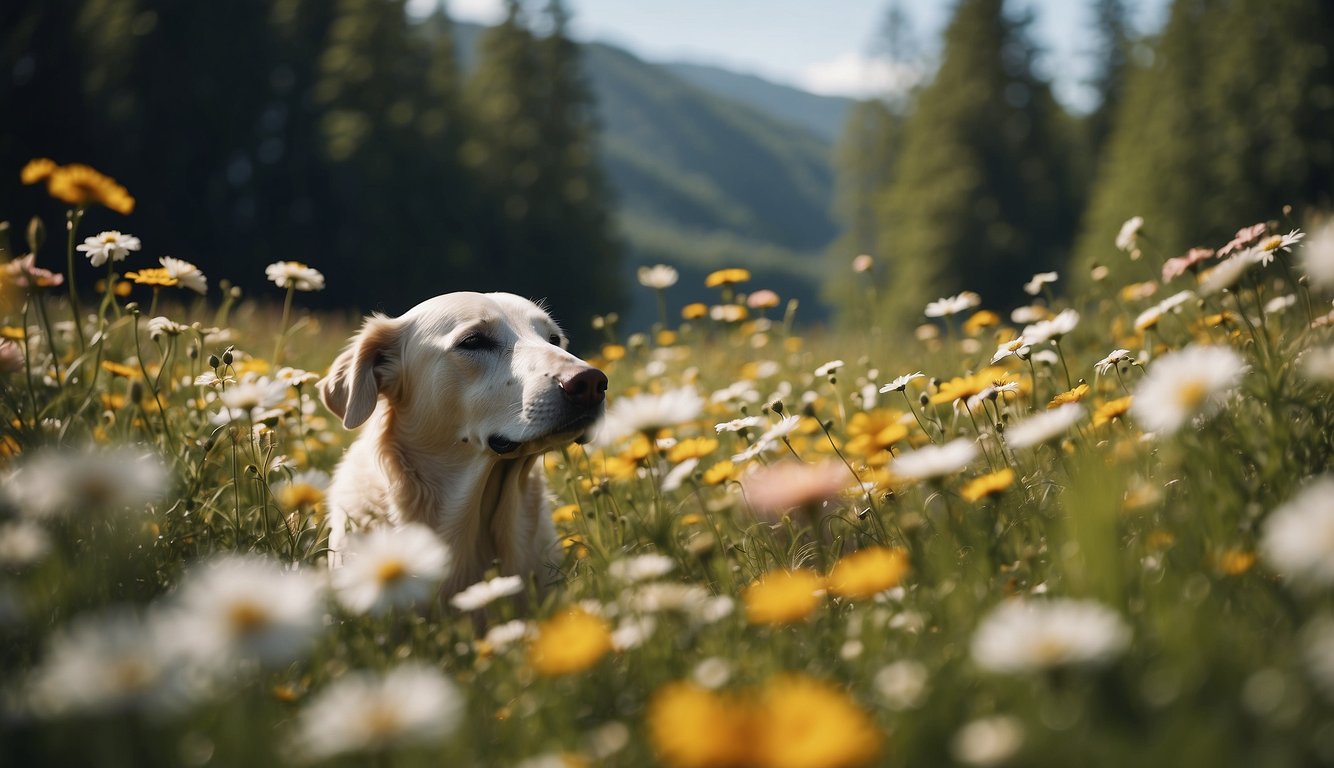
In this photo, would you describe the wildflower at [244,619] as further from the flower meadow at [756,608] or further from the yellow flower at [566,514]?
the yellow flower at [566,514]

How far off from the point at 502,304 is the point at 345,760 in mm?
2595

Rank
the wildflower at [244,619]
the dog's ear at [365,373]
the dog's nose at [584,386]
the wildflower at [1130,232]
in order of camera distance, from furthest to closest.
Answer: the wildflower at [1130,232]
the dog's ear at [365,373]
the dog's nose at [584,386]
the wildflower at [244,619]

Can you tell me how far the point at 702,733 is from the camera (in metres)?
1.06

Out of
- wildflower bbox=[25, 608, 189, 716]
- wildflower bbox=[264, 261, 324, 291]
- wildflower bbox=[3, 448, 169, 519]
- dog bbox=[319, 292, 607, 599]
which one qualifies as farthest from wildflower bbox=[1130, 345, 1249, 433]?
wildflower bbox=[264, 261, 324, 291]

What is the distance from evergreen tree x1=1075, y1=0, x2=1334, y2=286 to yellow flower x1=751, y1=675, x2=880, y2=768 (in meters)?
22.4

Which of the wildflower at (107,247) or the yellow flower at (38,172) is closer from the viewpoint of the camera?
the yellow flower at (38,172)

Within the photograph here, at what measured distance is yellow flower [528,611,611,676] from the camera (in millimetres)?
1418

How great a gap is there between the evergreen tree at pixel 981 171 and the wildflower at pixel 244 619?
29.7 metres

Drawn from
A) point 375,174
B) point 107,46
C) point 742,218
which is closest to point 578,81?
point 375,174

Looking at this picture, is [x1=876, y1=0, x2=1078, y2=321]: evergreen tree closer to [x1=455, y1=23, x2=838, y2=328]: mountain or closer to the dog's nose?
the dog's nose

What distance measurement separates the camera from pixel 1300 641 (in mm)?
1337

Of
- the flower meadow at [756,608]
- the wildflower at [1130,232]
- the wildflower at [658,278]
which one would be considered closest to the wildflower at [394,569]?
the flower meadow at [756,608]

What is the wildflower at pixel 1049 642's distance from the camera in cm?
117

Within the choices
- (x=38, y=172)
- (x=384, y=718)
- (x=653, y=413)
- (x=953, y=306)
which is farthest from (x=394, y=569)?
(x=953, y=306)
